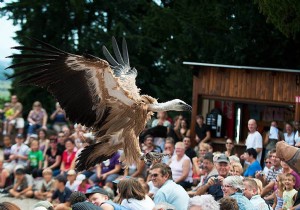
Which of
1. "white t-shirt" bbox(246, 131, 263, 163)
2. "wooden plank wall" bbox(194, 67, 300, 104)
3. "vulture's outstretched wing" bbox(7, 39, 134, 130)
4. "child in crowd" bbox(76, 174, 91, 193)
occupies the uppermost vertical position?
"wooden plank wall" bbox(194, 67, 300, 104)

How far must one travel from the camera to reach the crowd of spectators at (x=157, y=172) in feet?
26.2

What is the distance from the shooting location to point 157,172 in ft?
29.5

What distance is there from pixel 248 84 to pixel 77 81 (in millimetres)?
7844

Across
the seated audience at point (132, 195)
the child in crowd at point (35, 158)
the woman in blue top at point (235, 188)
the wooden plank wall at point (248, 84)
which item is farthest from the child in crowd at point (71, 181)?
the woman in blue top at point (235, 188)

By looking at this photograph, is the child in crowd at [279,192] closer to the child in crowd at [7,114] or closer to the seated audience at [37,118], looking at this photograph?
the seated audience at [37,118]

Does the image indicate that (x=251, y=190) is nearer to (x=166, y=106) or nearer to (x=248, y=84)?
(x=166, y=106)

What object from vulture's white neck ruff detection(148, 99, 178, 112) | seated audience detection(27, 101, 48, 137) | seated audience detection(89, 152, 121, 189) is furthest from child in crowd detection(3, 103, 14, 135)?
vulture's white neck ruff detection(148, 99, 178, 112)

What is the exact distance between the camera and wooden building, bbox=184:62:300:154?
1532 cm

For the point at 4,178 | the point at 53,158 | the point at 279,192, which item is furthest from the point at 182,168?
the point at 4,178

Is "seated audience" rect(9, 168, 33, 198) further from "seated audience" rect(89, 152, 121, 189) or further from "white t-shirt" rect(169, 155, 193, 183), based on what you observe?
"white t-shirt" rect(169, 155, 193, 183)

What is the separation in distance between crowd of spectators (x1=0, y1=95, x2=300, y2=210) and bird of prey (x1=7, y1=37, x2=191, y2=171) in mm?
436

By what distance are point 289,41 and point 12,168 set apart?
674cm

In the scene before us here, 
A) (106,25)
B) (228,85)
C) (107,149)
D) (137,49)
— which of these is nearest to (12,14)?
(106,25)

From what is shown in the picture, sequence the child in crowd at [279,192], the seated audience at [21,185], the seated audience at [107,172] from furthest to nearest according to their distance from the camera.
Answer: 1. the seated audience at [21,185]
2. the seated audience at [107,172]
3. the child in crowd at [279,192]
